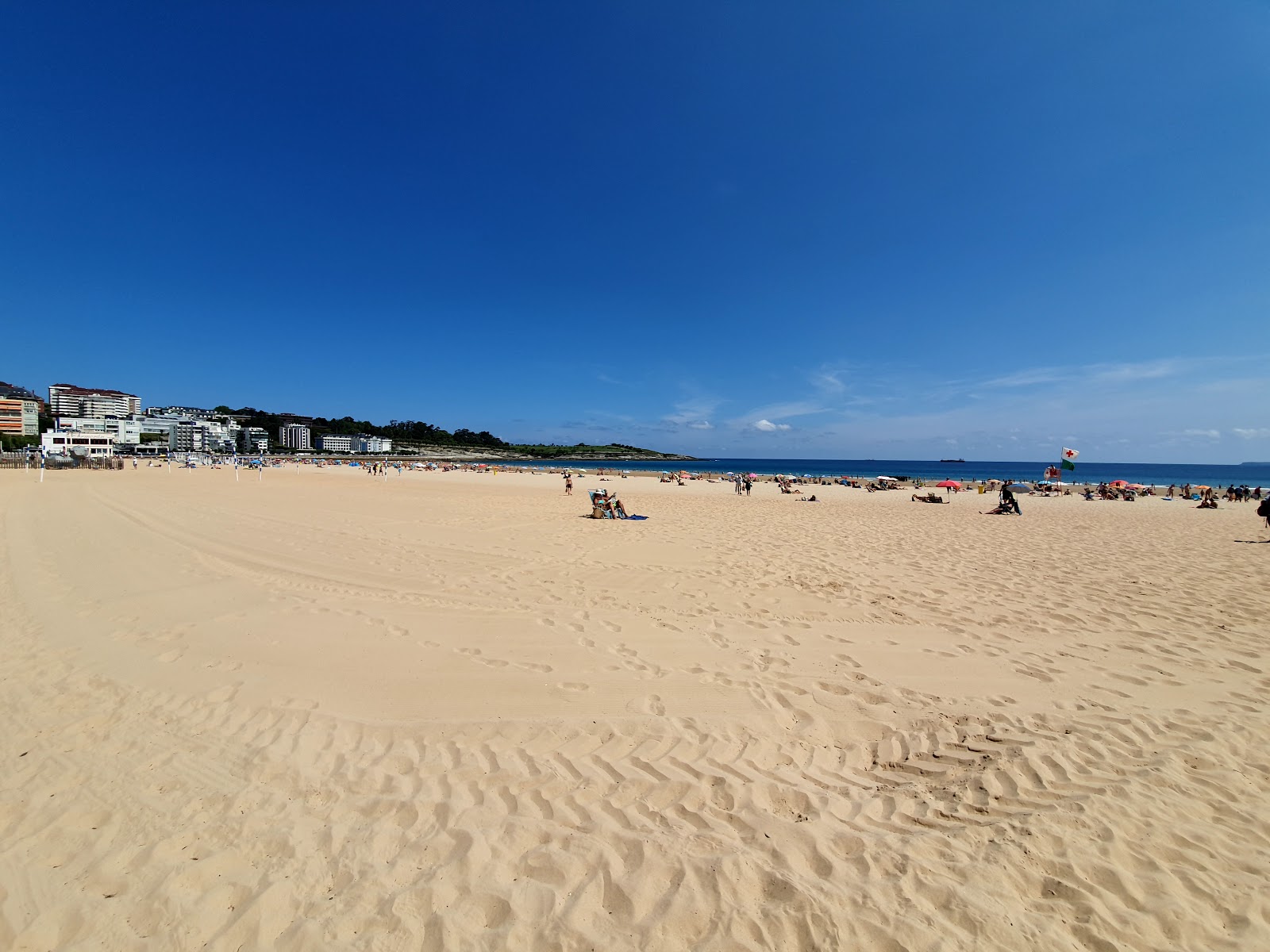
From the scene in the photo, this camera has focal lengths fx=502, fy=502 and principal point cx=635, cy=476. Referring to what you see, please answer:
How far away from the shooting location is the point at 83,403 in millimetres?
116812

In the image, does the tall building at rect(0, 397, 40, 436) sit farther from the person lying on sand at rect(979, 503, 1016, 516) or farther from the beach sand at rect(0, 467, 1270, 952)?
the person lying on sand at rect(979, 503, 1016, 516)

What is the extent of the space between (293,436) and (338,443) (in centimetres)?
1235

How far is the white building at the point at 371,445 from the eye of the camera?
15075 centimetres

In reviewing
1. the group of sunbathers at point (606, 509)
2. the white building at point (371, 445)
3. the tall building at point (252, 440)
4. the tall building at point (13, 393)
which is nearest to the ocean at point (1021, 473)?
the group of sunbathers at point (606, 509)

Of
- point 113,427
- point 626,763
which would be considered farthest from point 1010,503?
point 113,427

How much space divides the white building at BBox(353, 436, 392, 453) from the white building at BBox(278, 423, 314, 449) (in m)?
14.3

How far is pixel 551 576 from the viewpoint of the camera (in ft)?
27.2

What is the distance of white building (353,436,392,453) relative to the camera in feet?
495

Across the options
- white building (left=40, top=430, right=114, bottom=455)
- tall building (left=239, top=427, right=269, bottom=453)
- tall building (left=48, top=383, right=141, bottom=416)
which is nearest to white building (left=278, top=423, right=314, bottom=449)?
tall building (left=239, top=427, right=269, bottom=453)

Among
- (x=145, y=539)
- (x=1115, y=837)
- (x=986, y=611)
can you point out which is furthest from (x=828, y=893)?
(x=145, y=539)

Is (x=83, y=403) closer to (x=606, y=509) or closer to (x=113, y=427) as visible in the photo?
(x=113, y=427)

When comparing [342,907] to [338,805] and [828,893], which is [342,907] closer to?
[338,805]

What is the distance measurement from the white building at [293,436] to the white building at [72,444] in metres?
70.8

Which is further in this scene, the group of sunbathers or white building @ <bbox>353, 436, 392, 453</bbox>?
white building @ <bbox>353, 436, 392, 453</bbox>
